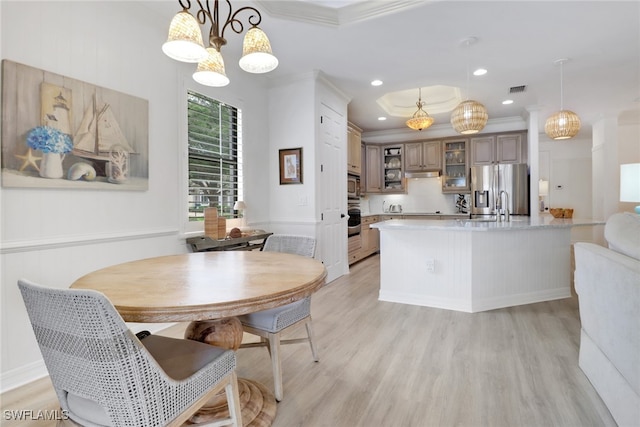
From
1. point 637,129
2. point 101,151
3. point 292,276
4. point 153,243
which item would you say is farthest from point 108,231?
point 637,129

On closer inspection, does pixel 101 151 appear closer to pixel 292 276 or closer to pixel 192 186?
pixel 192 186

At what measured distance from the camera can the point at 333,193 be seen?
4.46m

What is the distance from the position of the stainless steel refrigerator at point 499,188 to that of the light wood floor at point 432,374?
2972 millimetres

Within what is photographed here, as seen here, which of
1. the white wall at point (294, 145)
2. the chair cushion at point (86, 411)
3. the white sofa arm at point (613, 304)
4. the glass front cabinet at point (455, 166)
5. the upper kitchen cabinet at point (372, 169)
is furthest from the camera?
the upper kitchen cabinet at point (372, 169)

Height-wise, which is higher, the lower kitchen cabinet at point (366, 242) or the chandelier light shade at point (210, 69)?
the chandelier light shade at point (210, 69)

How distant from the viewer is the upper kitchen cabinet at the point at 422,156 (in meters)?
6.48

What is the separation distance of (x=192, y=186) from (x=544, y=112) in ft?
19.8

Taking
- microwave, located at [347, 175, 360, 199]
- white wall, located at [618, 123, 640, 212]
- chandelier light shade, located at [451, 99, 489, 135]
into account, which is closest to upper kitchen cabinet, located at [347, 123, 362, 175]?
microwave, located at [347, 175, 360, 199]

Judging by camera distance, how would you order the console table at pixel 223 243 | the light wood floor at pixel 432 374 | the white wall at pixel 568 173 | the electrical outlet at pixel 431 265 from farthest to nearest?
the white wall at pixel 568 173 < the electrical outlet at pixel 431 265 < the console table at pixel 223 243 < the light wood floor at pixel 432 374

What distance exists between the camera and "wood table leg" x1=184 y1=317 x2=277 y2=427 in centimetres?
153

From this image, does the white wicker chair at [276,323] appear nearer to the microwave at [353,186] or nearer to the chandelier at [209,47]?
the chandelier at [209,47]

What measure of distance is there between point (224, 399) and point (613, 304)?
196cm

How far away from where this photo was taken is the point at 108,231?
2.33 m
